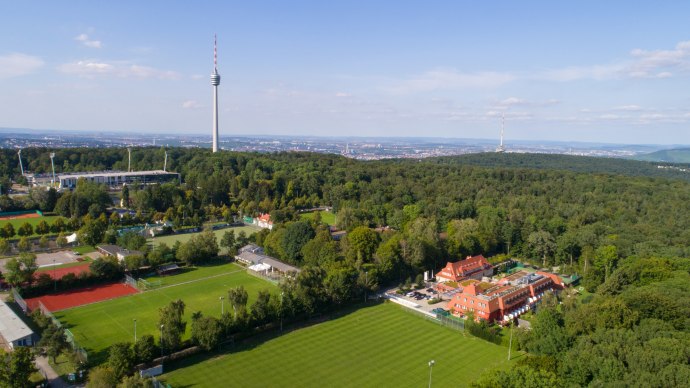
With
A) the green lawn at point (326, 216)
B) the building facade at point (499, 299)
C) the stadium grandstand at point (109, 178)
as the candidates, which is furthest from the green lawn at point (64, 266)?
the stadium grandstand at point (109, 178)

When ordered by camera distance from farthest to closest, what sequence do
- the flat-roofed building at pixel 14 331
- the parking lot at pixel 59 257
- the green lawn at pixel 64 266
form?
1. the parking lot at pixel 59 257
2. the green lawn at pixel 64 266
3. the flat-roofed building at pixel 14 331

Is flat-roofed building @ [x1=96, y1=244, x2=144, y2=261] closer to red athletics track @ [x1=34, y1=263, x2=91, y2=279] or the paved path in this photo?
red athletics track @ [x1=34, y1=263, x2=91, y2=279]

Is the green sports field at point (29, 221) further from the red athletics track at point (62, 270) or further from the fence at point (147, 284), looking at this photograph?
the fence at point (147, 284)

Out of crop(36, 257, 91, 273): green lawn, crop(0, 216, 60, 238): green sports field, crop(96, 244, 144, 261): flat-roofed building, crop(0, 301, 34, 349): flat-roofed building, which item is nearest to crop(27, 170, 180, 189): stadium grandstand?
crop(0, 216, 60, 238): green sports field

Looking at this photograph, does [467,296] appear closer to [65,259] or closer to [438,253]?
[438,253]

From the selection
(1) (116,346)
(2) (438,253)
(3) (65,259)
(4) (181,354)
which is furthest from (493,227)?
(3) (65,259)

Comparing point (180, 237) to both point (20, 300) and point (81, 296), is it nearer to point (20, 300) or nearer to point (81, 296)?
point (81, 296)
